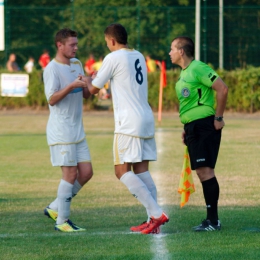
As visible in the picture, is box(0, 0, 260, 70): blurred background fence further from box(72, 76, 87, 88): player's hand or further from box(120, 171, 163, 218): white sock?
box(120, 171, 163, 218): white sock

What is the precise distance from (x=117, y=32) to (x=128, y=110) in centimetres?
73

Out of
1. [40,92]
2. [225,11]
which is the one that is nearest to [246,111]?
[40,92]

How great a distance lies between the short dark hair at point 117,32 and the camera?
8273 millimetres

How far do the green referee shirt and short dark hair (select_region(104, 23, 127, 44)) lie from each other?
A: 2.25ft

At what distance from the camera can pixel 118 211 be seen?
32.2 ft

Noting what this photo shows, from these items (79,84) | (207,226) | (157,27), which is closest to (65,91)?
(79,84)

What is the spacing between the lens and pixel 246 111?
1195 inches

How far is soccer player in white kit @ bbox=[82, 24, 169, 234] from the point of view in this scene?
27.0 feet

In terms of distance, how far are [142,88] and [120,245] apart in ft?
5.18

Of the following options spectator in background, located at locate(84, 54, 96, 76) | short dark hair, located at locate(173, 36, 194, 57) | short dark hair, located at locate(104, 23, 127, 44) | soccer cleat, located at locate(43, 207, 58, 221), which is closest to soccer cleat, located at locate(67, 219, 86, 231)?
soccer cleat, located at locate(43, 207, 58, 221)

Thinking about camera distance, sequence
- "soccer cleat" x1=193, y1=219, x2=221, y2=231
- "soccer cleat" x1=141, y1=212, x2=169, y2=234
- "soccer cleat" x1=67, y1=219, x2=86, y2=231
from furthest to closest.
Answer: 1. "soccer cleat" x1=67, y1=219, x2=86, y2=231
2. "soccer cleat" x1=193, y1=219, x2=221, y2=231
3. "soccer cleat" x1=141, y1=212, x2=169, y2=234

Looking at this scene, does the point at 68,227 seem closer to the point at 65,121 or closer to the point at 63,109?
the point at 65,121

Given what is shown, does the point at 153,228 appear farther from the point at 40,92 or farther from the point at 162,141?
the point at 40,92

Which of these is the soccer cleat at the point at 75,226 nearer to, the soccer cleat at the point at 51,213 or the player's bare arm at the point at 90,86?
the soccer cleat at the point at 51,213
